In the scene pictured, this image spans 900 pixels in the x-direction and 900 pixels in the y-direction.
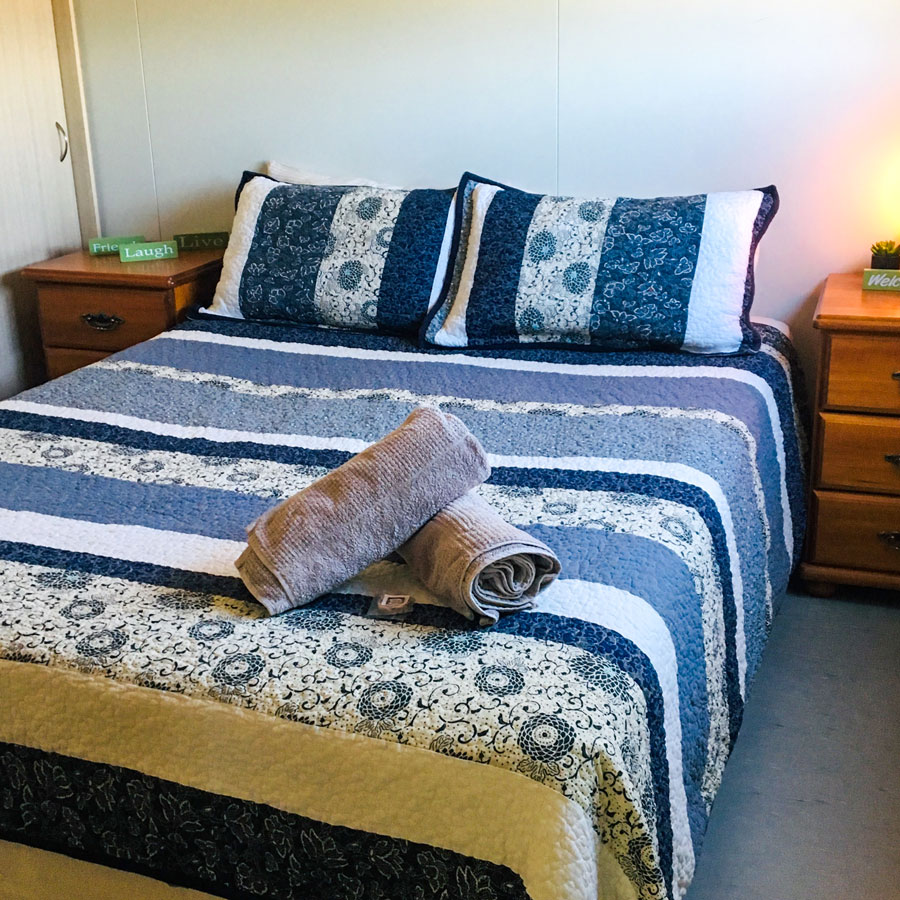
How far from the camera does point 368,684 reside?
4.35 feet

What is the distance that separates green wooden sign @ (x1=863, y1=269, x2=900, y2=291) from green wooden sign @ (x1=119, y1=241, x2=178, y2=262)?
184 centimetres

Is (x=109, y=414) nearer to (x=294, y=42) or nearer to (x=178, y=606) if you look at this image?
(x=178, y=606)

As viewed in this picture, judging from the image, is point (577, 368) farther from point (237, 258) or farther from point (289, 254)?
point (237, 258)

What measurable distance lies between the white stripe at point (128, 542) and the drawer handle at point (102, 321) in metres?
1.35

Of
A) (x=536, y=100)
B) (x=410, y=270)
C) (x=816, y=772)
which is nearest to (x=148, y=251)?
(x=410, y=270)

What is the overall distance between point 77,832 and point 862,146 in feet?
7.60

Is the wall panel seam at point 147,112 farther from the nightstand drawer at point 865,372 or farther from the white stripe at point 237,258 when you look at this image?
the nightstand drawer at point 865,372

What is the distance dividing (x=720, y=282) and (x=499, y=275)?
0.50 metres

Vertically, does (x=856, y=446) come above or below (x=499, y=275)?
below

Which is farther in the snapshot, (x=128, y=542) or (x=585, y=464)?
(x=585, y=464)

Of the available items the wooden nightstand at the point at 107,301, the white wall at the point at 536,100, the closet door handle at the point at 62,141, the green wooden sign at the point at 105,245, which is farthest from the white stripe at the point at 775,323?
the closet door handle at the point at 62,141

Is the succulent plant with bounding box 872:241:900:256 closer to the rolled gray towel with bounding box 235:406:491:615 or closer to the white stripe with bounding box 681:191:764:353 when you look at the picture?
the white stripe with bounding box 681:191:764:353

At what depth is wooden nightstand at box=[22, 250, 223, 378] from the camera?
3.03m

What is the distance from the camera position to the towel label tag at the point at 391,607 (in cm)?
149
